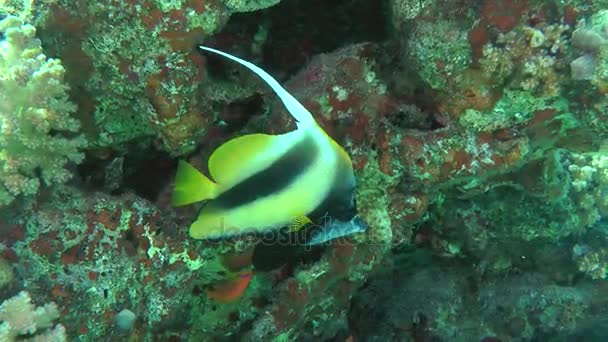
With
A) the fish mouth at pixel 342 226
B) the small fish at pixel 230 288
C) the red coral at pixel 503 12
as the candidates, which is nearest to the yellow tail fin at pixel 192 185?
the fish mouth at pixel 342 226

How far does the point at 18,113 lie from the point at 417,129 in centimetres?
214

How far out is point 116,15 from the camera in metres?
2.32

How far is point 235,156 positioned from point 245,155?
1.5 inches

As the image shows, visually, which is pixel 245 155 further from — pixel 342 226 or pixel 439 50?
pixel 439 50

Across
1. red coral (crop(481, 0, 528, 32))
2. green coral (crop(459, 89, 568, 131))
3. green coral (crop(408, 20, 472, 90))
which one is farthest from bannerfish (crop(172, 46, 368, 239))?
red coral (crop(481, 0, 528, 32))

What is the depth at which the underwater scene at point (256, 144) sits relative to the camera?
2168 mm

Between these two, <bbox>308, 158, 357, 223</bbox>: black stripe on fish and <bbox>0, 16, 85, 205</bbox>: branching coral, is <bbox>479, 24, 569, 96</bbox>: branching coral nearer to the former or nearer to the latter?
<bbox>308, 158, 357, 223</bbox>: black stripe on fish

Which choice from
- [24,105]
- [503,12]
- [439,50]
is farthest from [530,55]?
[24,105]

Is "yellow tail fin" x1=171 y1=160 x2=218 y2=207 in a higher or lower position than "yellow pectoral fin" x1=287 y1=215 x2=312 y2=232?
higher

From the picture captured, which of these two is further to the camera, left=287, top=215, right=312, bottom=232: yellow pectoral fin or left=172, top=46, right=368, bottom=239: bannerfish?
left=287, top=215, right=312, bottom=232: yellow pectoral fin

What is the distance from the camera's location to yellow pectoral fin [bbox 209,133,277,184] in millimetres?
1912

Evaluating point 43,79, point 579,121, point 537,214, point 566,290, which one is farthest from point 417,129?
point 566,290

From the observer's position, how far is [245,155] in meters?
1.93

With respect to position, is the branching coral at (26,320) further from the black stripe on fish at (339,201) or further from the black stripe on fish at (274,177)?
the black stripe on fish at (339,201)
